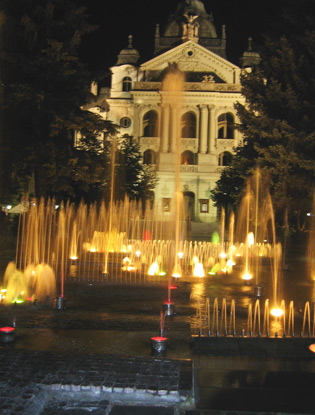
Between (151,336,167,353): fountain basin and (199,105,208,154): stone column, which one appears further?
(199,105,208,154): stone column

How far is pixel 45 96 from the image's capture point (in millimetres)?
17328

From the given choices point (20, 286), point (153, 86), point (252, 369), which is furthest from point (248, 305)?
point (153, 86)

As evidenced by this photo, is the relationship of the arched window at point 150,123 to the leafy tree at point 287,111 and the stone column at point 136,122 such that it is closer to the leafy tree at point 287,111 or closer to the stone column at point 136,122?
the stone column at point 136,122

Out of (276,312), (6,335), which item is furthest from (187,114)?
(6,335)

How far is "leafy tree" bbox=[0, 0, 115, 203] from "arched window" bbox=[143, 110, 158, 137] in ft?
82.7

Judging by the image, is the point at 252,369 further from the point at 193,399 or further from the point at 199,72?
the point at 199,72

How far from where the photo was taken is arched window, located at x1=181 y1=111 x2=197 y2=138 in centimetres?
4394

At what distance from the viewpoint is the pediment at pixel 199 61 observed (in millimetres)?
42906

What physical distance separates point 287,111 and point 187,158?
27.0 meters

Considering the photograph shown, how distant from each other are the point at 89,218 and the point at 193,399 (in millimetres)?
19475

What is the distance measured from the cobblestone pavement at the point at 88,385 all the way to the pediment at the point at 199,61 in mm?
41244

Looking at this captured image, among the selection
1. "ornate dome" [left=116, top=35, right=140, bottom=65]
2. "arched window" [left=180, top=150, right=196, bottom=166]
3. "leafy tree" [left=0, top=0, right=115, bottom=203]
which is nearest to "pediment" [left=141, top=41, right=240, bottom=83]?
"ornate dome" [left=116, top=35, right=140, bottom=65]

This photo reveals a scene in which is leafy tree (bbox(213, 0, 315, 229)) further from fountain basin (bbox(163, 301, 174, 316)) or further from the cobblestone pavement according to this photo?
the cobblestone pavement

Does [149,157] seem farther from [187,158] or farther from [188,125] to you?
[188,125]
